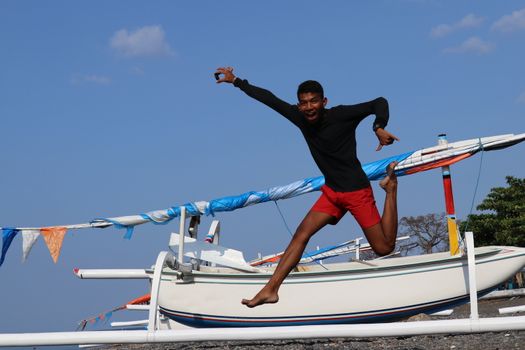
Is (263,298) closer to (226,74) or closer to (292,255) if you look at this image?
(292,255)

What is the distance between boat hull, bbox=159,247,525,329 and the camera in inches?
324

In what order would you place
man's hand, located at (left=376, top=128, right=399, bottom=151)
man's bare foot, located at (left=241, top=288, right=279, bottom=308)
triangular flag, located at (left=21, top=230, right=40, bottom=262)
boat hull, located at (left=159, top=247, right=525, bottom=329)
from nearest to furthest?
man's hand, located at (left=376, top=128, right=399, bottom=151)
man's bare foot, located at (left=241, top=288, right=279, bottom=308)
boat hull, located at (left=159, top=247, right=525, bottom=329)
triangular flag, located at (left=21, top=230, right=40, bottom=262)

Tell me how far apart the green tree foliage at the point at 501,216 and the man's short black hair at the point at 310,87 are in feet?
82.2

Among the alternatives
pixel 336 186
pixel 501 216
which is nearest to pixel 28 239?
pixel 336 186

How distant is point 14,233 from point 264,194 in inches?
166

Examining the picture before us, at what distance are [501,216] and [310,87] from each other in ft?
91.5

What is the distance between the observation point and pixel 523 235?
2838cm

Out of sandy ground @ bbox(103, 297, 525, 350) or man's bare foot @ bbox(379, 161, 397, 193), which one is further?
sandy ground @ bbox(103, 297, 525, 350)

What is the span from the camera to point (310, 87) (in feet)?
19.2

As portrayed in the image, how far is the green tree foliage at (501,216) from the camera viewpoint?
29.3m

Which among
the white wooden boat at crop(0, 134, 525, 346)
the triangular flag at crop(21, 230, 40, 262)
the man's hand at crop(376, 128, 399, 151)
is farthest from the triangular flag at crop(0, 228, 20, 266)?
the man's hand at crop(376, 128, 399, 151)

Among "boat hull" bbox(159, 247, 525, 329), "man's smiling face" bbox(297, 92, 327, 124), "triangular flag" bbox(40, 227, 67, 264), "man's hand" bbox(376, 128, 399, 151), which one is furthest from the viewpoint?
"triangular flag" bbox(40, 227, 67, 264)

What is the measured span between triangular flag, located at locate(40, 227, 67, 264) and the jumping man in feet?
19.7

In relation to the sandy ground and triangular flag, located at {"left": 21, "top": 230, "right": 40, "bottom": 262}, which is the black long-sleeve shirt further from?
triangular flag, located at {"left": 21, "top": 230, "right": 40, "bottom": 262}
